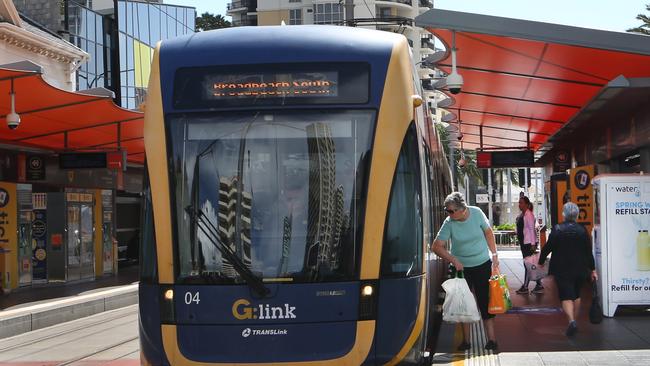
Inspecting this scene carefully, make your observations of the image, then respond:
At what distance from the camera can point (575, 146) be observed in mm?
24828

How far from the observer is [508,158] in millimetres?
22906

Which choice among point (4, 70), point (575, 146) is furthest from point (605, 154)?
point (4, 70)

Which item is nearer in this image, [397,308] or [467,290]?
[397,308]

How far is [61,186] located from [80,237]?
1.57m

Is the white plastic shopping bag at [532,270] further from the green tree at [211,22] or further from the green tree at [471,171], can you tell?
the green tree at [211,22]

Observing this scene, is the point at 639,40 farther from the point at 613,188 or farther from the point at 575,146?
the point at 575,146

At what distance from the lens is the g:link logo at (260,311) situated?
7566 mm

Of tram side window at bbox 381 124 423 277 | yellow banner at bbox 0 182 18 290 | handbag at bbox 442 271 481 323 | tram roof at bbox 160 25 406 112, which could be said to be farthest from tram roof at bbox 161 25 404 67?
yellow banner at bbox 0 182 18 290

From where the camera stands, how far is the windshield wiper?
7.59 meters

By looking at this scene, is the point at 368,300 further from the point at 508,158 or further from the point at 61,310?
the point at 508,158

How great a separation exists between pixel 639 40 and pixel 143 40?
41.2 meters

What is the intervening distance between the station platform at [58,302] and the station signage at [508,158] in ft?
29.0

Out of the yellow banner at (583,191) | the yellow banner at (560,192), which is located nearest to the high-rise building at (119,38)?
the yellow banner at (560,192)

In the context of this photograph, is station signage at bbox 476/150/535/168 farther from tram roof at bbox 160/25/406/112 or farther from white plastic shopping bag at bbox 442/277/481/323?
tram roof at bbox 160/25/406/112
